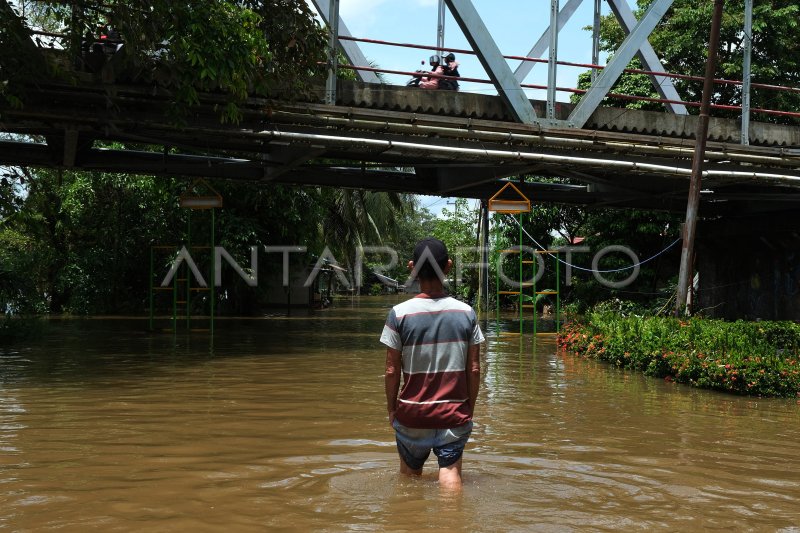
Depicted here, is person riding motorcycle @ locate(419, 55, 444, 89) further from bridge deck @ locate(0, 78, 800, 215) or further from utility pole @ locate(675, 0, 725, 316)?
utility pole @ locate(675, 0, 725, 316)

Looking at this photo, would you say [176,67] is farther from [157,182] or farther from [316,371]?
[157,182]

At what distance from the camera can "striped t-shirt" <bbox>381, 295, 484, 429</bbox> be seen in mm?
4820

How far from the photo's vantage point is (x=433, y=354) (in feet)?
15.8

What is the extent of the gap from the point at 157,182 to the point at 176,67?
1162 cm

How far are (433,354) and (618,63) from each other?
1075cm

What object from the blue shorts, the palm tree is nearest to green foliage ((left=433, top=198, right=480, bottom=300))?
the palm tree

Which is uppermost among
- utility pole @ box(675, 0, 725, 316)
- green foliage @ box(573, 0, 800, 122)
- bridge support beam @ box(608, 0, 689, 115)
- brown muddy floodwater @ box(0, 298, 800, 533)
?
green foliage @ box(573, 0, 800, 122)

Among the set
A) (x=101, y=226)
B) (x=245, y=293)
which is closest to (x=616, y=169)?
(x=245, y=293)

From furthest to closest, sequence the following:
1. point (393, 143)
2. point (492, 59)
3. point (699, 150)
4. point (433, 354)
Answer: point (699, 150) < point (492, 59) < point (393, 143) < point (433, 354)

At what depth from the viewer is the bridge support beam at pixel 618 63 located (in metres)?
14.1

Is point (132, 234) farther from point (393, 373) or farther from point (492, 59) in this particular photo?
point (393, 373)

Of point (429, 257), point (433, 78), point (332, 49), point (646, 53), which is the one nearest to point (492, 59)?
point (433, 78)

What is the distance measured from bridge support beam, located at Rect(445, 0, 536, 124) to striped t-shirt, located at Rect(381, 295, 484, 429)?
30.4 ft

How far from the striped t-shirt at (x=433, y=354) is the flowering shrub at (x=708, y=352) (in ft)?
21.8
